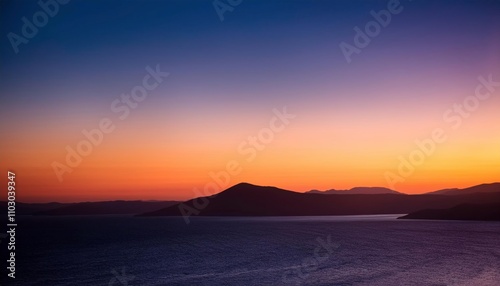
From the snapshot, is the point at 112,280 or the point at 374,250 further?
the point at 374,250

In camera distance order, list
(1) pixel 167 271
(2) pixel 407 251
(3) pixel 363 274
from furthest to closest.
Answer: (2) pixel 407 251 < (1) pixel 167 271 < (3) pixel 363 274

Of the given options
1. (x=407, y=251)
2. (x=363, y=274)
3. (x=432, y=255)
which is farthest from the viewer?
(x=407, y=251)

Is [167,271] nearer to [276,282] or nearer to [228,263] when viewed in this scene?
[228,263]

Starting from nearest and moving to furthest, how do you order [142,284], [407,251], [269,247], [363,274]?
[142,284] < [363,274] < [407,251] < [269,247]

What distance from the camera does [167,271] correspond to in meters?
40.7

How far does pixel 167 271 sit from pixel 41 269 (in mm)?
11827

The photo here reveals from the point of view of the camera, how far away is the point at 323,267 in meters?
41.9

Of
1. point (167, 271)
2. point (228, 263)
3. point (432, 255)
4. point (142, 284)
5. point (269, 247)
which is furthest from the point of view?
point (269, 247)

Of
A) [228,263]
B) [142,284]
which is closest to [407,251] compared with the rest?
[228,263]

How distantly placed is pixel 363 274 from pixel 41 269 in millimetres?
28611

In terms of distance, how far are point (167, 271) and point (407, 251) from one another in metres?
30.0

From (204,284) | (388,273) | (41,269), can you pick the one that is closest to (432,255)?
(388,273)

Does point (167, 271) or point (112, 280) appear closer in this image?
point (112, 280)

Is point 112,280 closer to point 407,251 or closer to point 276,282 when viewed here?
point 276,282
